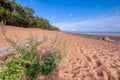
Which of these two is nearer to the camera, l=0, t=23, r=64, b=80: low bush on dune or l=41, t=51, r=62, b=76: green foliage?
l=0, t=23, r=64, b=80: low bush on dune

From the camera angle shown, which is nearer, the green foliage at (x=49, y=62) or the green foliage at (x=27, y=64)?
the green foliage at (x=27, y=64)

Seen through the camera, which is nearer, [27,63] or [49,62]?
[27,63]

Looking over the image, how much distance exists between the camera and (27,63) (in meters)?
2.76

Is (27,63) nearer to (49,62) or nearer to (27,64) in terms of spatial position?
(27,64)

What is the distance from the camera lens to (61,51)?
3182mm

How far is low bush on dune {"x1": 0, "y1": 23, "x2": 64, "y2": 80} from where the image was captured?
2574 mm

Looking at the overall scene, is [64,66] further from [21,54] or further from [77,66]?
[21,54]

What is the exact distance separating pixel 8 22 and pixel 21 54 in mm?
23156

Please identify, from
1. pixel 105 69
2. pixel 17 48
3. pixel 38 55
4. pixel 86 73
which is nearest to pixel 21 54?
pixel 17 48

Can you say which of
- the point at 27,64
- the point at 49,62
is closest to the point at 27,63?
the point at 27,64

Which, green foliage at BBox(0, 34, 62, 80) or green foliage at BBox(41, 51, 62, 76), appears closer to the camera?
green foliage at BBox(0, 34, 62, 80)

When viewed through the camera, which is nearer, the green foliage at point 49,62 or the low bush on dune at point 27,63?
the low bush on dune at point 27,63

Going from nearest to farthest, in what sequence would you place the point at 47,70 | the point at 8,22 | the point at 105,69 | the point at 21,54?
the point at 21,54 < the point at 47,70 < the point at 105,69 < the point at 8,22

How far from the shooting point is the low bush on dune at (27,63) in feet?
8.45
